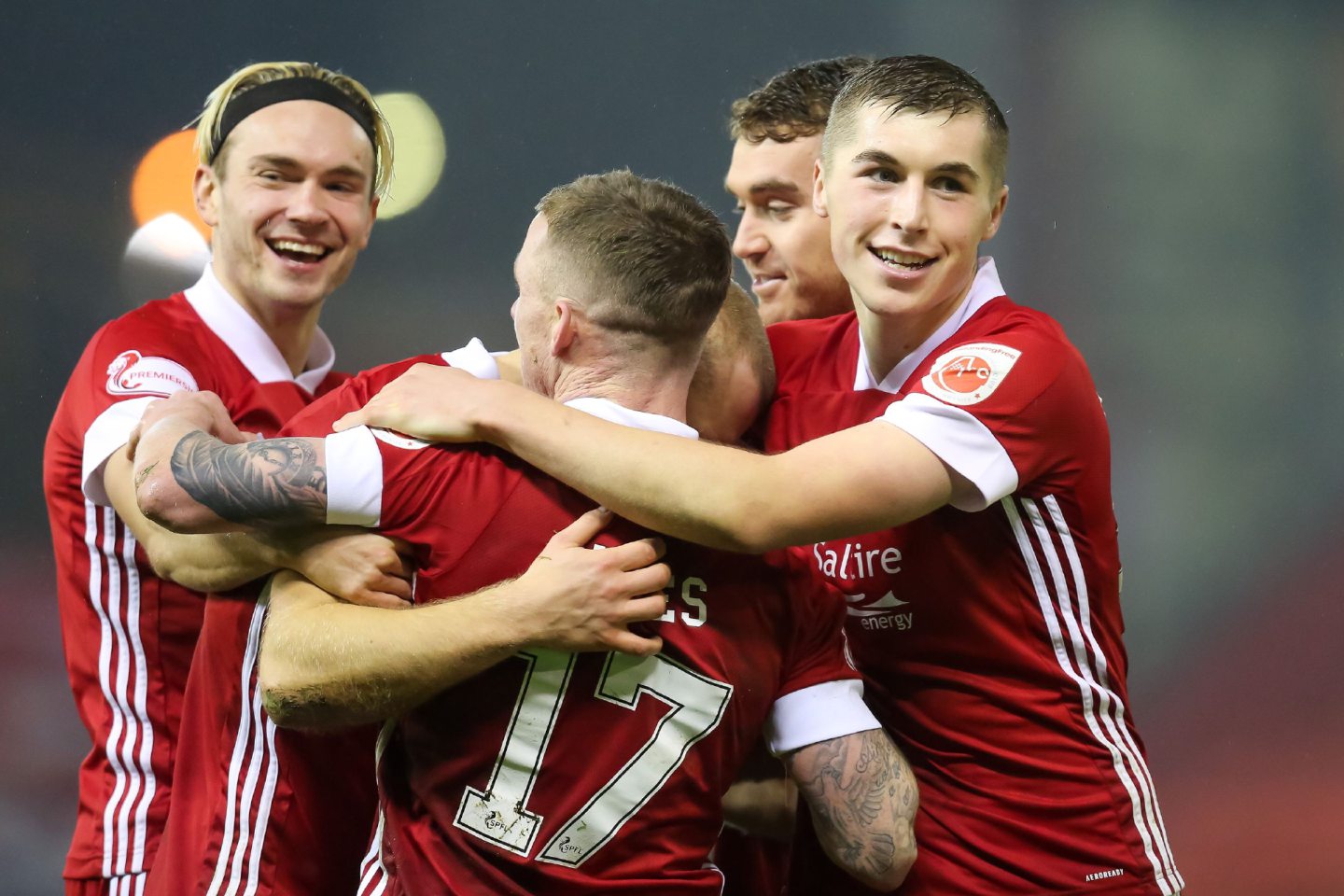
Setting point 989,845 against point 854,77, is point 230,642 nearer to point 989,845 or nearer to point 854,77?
point 989,845

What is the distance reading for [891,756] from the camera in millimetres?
1557

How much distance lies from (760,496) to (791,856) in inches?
28.3

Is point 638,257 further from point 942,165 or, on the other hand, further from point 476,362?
point 942,165

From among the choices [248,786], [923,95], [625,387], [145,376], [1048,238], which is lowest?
[248,786]

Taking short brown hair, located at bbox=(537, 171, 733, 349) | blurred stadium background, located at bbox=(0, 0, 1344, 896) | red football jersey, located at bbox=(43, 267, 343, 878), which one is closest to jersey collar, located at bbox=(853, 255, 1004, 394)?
short brown hair, located at bbox=(537, 171, 733, 349)

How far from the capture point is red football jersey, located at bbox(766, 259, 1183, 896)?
166cm

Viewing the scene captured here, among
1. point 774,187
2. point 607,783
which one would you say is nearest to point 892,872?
point 607,783

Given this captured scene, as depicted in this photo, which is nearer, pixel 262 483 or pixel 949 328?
pixel 262 483

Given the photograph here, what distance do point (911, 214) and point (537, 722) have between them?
2.76 feet

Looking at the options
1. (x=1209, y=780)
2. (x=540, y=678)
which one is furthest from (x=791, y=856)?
(x=1209, y=780)

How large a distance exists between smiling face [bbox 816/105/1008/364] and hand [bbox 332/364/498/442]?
0.62 m

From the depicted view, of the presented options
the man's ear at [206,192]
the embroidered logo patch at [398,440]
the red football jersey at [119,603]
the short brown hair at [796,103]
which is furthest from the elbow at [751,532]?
the man's ear at [206,192]

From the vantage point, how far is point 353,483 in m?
1.36

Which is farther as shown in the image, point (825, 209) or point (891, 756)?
point (825, 209)
